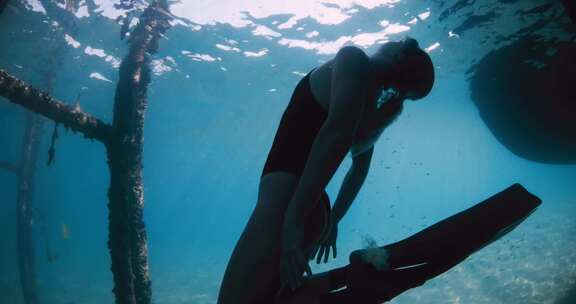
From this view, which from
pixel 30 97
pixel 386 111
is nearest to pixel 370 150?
pixel 386 111

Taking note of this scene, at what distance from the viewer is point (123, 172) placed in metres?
5.45

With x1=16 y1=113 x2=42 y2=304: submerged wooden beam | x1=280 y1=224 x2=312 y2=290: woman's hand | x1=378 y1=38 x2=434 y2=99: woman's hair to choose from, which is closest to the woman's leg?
x1=280 y1=224 x2=312 y2=290: woman's hand

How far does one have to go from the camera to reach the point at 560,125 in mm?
11359

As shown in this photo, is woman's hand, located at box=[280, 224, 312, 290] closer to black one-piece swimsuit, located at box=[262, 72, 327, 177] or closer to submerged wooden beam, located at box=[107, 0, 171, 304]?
black one-piece swimsuit, located at box=[262, 72, 327, 177]

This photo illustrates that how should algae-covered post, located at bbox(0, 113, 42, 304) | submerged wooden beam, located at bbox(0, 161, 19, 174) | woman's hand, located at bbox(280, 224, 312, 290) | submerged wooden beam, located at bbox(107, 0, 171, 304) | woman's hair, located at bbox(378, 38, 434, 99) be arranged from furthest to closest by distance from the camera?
algae-covered post, located at bbox(0, 113, 42, 304) < submerged wooden beam, located at bbox(0, 161, 19, 174) < submerged wooden beam, located at bbox(107, 0, 171, 304) < woman's hair, located at bbox(378, 38, 434, 99) < woman's hand, located at bbox(280, 224, 312, 290)

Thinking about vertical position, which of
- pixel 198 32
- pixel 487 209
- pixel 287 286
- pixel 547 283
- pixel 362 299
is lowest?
pixel 547 283

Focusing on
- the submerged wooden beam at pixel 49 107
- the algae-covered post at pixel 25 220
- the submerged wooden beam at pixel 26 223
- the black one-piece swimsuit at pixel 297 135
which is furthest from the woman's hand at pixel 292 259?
the submerged wooden beam at pixel 26 223

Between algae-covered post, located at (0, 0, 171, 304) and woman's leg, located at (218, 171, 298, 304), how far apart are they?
15.5 ft

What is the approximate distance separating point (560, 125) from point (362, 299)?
47.2 feet

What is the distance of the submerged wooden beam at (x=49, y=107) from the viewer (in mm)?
4398

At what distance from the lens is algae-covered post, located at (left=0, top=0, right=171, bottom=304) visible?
5.10 metres

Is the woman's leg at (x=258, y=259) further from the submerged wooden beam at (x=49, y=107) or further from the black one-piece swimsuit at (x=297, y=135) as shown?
the submerged wooden beam at (x=49, y=107)

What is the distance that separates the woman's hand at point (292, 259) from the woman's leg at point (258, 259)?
8 cm

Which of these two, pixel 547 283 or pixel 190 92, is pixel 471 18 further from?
pixel 190 92
